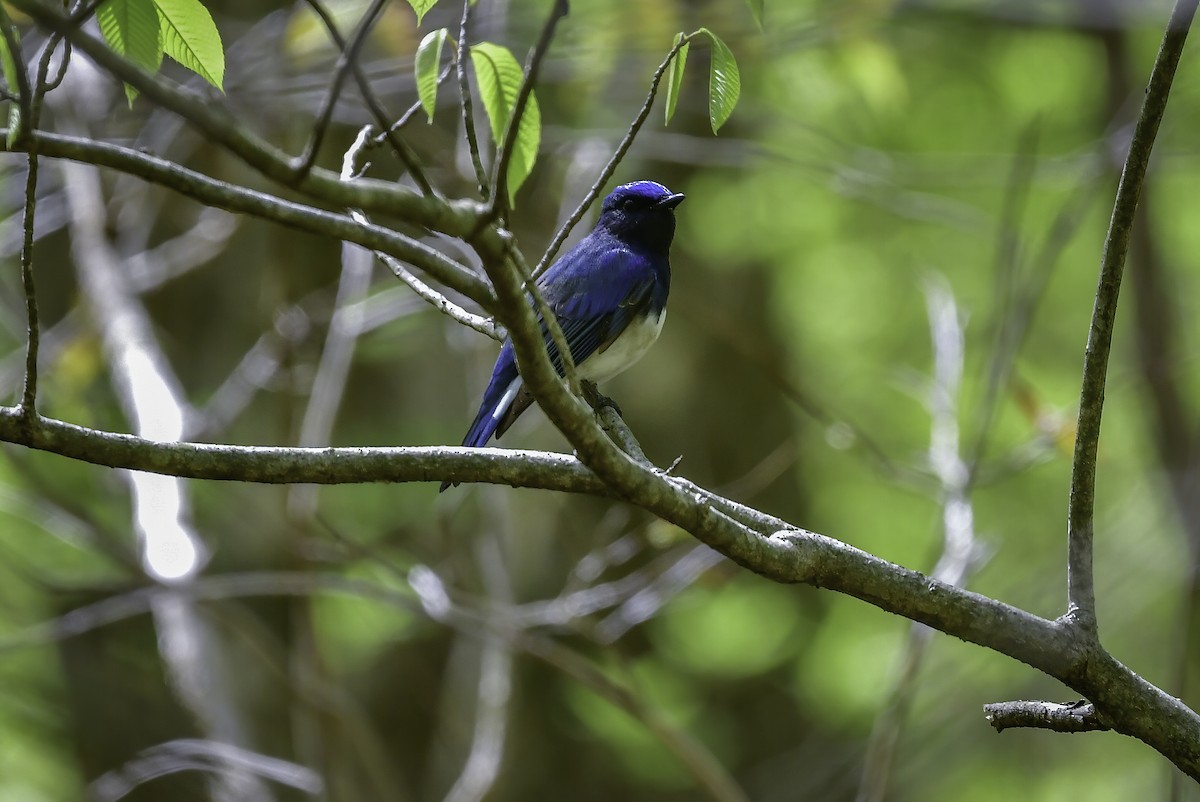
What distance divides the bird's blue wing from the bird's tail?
211 mm

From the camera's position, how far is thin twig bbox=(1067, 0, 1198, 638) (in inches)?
75.3

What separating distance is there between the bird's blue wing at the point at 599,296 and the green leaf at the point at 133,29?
9.02ft

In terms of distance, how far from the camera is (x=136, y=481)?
16.0ft

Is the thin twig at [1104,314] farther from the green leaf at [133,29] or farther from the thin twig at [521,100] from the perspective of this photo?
the green leaf at [133,29]

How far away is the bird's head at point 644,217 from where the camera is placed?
16.9 ft

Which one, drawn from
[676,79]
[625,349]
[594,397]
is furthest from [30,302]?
[625,349]

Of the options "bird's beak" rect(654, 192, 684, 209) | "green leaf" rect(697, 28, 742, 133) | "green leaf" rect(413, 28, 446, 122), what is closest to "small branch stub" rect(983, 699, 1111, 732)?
"green leaf" rect(697, 28, 742, 133)

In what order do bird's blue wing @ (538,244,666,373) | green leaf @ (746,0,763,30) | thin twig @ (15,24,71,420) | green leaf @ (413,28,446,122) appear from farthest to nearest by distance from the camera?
1. bird's blue wing @ (538,244,666,373)
2. green leaf @ (746,0,763,30)
3. green leaf @ (413,28,446,122)
4. thin twig @ (15,24,71,420)

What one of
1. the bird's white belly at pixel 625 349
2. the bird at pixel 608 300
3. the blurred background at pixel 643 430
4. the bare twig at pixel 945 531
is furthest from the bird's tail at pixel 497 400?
the bare twig at pixel 945 531

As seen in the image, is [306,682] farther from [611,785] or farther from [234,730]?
[611,785]

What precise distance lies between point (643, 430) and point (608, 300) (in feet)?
10.2

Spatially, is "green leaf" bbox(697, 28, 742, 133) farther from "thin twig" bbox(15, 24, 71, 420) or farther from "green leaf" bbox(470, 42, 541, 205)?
"thin twig" bbox(15, 24, 71, 420)

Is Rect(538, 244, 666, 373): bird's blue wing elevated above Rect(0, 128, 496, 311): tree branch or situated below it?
above

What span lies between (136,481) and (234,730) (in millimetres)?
1301
